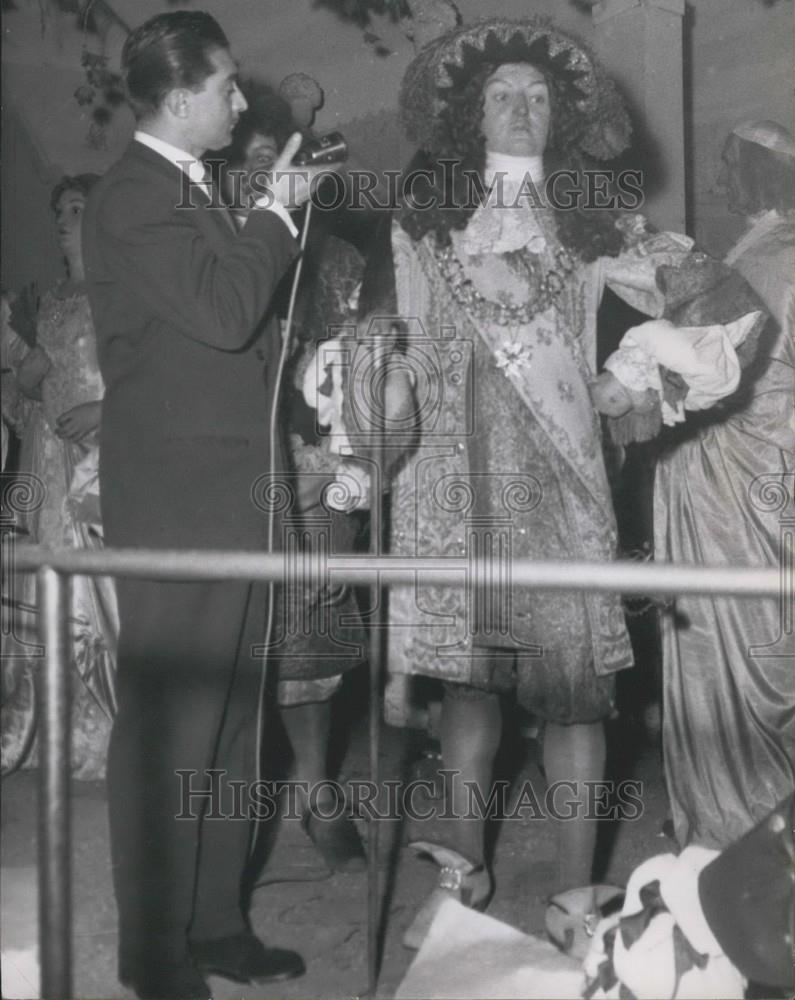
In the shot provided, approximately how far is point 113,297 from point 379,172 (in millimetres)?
541

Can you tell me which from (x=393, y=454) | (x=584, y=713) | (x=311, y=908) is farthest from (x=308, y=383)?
(x=311, y=908)

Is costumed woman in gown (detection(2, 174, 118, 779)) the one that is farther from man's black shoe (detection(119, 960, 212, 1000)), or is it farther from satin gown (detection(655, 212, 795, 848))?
satin gown (detection(655, 212, 795, 848))

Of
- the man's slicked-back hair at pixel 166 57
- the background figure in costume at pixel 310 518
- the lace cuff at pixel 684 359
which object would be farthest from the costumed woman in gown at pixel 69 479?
the lace cuff at pixel 684 359

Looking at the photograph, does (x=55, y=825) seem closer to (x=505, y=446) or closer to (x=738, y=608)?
(x=505, y=446)

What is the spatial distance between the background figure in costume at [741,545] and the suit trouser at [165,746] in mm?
706

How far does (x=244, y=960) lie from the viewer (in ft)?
4.95

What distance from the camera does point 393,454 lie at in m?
1.72

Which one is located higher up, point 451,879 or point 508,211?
point 508,211

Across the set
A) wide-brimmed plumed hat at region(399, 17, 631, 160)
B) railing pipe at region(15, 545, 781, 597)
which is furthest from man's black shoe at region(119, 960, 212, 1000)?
wide-brimmed plumed hat at region(399, 17, 631, 160)

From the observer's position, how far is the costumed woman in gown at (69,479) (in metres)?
1.95

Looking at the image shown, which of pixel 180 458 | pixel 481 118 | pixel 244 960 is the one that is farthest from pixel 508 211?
pixel 244 960

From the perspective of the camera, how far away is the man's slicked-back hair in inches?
60.7

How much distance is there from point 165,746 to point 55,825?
1.32 ft

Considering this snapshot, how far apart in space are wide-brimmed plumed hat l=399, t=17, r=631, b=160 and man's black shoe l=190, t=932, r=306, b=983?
105 cm
